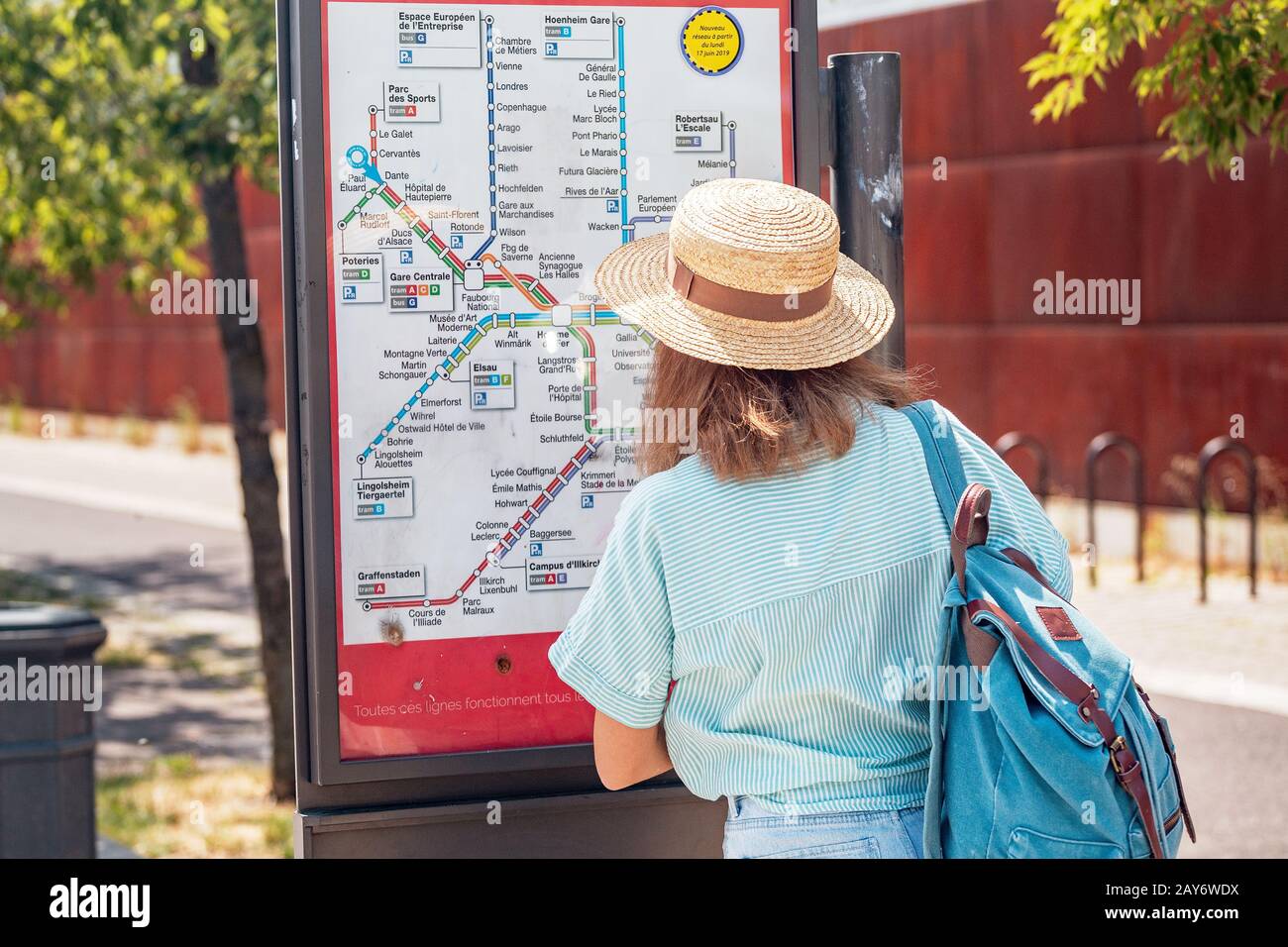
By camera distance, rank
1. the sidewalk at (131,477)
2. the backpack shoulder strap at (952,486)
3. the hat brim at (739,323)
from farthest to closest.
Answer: the sidewalk at (131,477) < the hat brim at (739,323) < the backpack shoulder strap at (952,486)

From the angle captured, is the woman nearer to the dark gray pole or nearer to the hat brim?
the hat brim

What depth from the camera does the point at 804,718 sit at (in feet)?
7.69

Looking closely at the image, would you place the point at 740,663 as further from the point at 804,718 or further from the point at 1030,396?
the point at 1030,396

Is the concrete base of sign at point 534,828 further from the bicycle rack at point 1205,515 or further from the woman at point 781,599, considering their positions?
the bicycle rack at point 1205,515

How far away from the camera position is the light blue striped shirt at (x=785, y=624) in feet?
7.62

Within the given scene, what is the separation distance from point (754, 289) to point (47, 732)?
2910 millimetres

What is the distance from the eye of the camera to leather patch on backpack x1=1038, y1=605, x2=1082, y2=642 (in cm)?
223

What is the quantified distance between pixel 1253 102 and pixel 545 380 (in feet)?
9.50

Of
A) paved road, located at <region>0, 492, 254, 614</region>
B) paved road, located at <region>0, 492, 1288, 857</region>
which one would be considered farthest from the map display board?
paved road, located at <region>0, 492, 254, 614</region>

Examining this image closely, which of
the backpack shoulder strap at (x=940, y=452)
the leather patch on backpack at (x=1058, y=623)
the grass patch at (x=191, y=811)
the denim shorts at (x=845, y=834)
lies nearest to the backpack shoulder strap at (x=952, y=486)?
the backpack shoulder strap at (x=940, y=452)

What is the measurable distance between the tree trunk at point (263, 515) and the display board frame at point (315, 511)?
3.45 meters

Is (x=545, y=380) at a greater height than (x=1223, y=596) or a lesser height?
greater

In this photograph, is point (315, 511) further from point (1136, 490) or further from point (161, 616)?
point (1136, 490)
